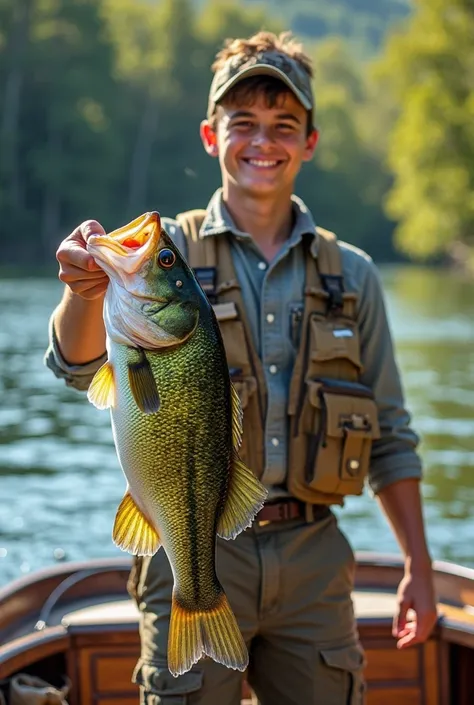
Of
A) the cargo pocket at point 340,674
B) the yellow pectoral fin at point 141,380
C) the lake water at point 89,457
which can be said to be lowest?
the lake water at point 89,457

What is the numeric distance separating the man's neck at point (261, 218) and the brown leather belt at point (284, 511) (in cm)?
78

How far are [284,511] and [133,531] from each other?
0.81m

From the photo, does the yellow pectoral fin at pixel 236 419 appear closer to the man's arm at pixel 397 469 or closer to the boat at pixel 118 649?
the man's arm at pixel 397 469

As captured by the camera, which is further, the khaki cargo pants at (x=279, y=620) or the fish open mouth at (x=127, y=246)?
the khaki cargo pants at (x=279, y=620)

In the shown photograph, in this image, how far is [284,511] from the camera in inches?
132

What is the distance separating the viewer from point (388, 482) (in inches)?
142

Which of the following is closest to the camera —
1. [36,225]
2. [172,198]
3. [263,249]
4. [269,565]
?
[269,565]

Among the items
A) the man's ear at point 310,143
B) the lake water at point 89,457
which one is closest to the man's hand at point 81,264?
the man's ear at point 310,143

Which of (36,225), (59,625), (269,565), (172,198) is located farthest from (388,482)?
(172,198)

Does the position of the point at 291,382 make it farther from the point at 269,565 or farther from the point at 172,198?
the point at 172,198

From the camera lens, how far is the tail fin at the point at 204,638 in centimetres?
266

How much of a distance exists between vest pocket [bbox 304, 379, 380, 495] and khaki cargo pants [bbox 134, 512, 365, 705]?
16 cm

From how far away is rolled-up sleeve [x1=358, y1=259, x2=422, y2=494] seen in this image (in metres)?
3.62

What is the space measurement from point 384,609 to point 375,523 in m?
5.26
